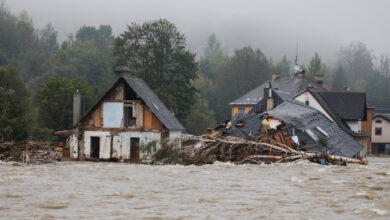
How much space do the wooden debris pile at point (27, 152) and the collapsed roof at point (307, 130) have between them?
31.8 ft

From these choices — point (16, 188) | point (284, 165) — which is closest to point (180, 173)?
point (284, 165)

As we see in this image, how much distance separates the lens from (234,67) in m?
109

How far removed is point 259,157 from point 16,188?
1332cm

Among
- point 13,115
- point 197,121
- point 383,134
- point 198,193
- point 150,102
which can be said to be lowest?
point 198,193

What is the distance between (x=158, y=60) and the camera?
63.3 metres

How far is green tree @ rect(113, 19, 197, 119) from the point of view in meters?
62.9

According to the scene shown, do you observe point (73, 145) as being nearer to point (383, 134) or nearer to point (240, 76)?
point (383, 134)

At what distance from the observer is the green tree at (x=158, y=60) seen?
62.9m

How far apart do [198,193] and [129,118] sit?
25.6 metres

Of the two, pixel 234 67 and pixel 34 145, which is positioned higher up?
pixel 234 67

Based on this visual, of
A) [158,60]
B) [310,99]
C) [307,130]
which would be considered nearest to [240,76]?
[158,60]

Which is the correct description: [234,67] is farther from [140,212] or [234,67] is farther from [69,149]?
[140,212]

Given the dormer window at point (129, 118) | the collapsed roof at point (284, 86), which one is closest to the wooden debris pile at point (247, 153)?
the dormer window at point (129, 118)

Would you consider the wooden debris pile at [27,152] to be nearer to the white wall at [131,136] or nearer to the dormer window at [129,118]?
the white wall at [131,136]
